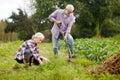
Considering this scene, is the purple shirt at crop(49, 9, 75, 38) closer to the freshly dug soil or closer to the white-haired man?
the white-haired man

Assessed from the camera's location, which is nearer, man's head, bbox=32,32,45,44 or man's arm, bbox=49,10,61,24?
man's head, bbox=32,32,45,44

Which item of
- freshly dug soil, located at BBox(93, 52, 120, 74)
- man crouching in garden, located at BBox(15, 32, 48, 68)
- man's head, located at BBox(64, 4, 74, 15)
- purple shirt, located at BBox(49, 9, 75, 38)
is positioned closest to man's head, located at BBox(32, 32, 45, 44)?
man crouching in garden, located at BBox(15, 32, 48, 68)

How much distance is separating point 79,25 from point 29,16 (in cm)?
851

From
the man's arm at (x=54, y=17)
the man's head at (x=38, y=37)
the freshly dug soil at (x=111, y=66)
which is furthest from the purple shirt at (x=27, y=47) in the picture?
the man's arm at (x=54, y=17)

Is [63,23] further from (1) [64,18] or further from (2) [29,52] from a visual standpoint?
(2) [29,52]

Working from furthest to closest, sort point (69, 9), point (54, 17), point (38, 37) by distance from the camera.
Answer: point (54, 17) < point (69, 9) < point (38, 37)

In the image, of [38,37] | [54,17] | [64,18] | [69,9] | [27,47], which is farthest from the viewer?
[54,17]

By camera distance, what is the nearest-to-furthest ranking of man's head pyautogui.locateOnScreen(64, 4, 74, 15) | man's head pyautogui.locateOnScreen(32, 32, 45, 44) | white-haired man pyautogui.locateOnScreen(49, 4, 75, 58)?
man's head pyautogui.locateOnScreen(32, 32, 45, 44) < man's head pyautogui.locateOnScreen(64, 4, 74, 15) < white-haired man pyautogui.locateOnScreen(49, 4, 75, 58)

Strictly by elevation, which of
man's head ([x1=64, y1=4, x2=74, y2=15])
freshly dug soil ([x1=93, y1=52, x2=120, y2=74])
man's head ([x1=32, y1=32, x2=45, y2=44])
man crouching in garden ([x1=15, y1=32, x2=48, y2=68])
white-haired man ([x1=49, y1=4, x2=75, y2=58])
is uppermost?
man's head ([x1=64, y1=4, x2=74, y2=15])

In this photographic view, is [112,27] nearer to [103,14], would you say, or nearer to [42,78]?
[103,14]

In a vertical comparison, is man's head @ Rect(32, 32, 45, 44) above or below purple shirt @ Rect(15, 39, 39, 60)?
above

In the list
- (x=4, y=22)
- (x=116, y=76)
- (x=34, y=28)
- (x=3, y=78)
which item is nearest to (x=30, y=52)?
(x=3, y=78)

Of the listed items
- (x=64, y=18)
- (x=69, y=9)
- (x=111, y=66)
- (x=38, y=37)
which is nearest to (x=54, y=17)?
(x=64, y=18)

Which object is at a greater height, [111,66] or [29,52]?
[29,52]
